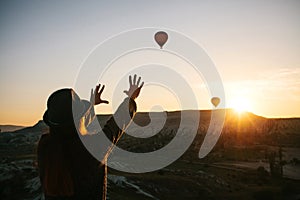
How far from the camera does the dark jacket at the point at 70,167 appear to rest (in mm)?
2699

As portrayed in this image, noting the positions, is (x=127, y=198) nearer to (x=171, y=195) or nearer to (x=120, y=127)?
(x=171, y=195)

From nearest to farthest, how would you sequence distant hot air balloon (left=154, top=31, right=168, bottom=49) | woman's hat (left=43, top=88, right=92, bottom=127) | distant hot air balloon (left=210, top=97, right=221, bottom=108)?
woman's hat (left=43, top=88, right=92, bottom=127) < distant hot air balloon (left=154, top=31, right=168, bottom=49) < distant hot air balloon (left=210, top=97, right=221, bottom=108)

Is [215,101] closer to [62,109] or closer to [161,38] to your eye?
[161,38]

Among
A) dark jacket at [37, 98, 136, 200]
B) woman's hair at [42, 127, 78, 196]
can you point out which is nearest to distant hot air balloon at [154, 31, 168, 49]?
dark jacket at [37, 98, 136, 200]

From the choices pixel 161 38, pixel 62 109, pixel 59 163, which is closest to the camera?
pixel 62 109

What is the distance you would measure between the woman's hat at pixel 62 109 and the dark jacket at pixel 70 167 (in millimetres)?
132

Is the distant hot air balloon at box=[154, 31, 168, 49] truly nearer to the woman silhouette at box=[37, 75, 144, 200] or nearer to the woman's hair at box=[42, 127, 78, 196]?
the woman silhouette at box=[37, 75, 144, 200]

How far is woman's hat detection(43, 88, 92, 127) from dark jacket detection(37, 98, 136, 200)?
132 millimetres

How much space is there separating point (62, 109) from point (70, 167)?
53 centimetres

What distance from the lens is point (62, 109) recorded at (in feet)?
8.52

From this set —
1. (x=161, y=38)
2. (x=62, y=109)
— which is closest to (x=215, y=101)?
(x=161, y=38)

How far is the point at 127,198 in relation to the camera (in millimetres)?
15570

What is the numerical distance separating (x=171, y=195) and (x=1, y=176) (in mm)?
9662

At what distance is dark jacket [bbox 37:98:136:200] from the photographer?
2699 mm
